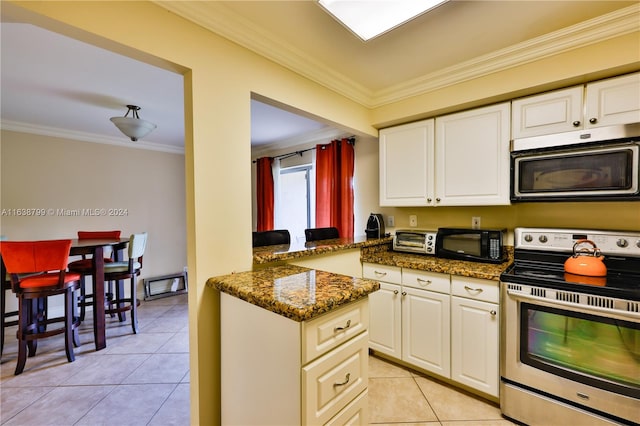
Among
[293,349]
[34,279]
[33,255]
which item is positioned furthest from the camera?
[34,279]

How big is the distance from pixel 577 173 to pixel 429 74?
125 cm

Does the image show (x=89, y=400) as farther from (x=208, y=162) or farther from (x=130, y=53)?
(x=130, y=53)

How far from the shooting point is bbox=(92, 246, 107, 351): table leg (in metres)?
2.63

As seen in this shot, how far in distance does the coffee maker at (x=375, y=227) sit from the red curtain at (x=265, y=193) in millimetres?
2107

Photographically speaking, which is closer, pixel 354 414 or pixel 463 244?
pixel 354 414

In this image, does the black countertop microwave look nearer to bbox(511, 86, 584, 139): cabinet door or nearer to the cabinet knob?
the cabinet knob

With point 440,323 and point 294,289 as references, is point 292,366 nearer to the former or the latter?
point 294,289

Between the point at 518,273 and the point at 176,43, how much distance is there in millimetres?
2386

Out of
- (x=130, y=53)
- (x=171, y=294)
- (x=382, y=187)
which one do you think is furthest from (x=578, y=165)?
(x=171, y=294)

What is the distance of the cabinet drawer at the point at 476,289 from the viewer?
5.69 feet

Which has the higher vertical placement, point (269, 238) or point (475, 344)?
point (269, 238)

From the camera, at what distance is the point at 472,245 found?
83.0 inches

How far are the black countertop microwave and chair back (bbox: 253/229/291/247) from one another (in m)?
1.42

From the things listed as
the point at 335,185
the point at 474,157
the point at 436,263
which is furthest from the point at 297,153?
the point at 436,263
